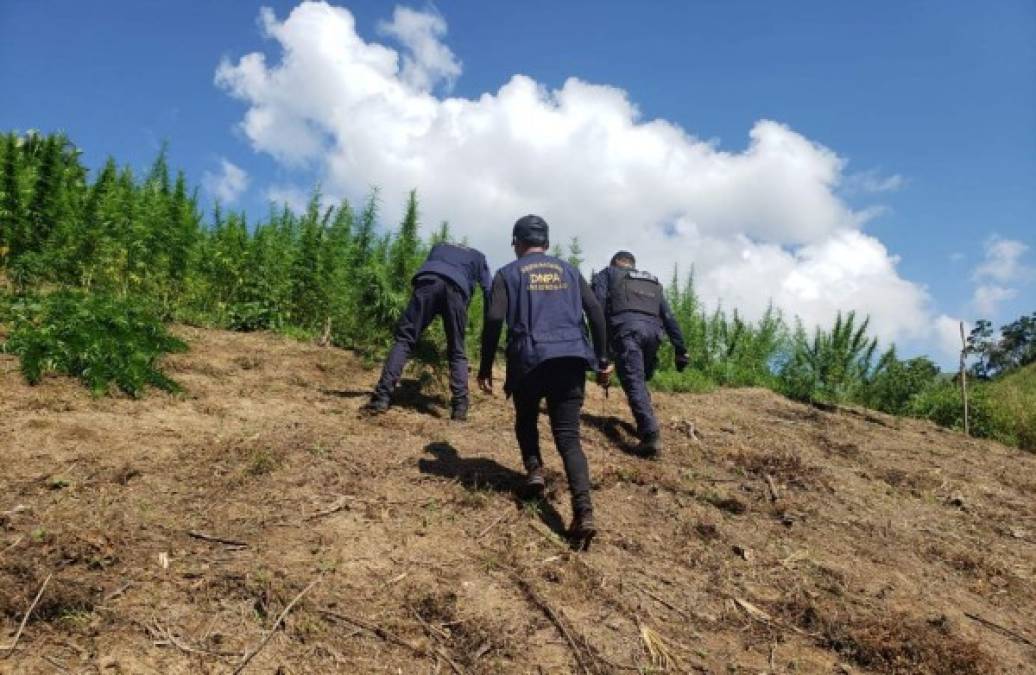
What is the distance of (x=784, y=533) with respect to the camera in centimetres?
507

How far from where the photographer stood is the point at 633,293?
702cm

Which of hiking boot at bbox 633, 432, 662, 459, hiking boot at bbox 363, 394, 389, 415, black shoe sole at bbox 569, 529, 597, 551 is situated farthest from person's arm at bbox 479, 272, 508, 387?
hiking boot at bbox 633, 432, 662, 459

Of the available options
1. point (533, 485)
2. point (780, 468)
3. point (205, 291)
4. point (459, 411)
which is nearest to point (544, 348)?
point (533, 485)

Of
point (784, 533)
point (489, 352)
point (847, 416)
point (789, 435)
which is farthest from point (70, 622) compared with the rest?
point (847, 416)

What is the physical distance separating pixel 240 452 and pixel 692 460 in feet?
14.4

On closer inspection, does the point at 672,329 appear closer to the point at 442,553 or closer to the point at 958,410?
the point at 442,553

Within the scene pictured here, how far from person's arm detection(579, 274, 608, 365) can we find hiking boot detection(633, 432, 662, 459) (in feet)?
6.33

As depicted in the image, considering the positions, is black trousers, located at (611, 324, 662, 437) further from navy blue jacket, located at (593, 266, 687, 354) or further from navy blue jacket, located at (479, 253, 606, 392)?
navy blue jacket, located at (479, 253, 606, 392)

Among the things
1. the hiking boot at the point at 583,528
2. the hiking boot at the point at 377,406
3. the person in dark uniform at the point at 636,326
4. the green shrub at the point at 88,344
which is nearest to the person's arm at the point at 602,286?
the person in dark uniform at the point at 636,326

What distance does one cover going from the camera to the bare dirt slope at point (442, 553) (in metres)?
3.14

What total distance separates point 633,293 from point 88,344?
5.55 metres

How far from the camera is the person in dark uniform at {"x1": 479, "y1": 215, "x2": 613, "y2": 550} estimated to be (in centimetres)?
431

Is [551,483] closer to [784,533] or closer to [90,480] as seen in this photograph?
[784,533]

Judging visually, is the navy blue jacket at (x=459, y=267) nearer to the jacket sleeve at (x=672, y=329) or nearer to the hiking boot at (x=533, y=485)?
the jacket sleeve at (x=672, y=329)
